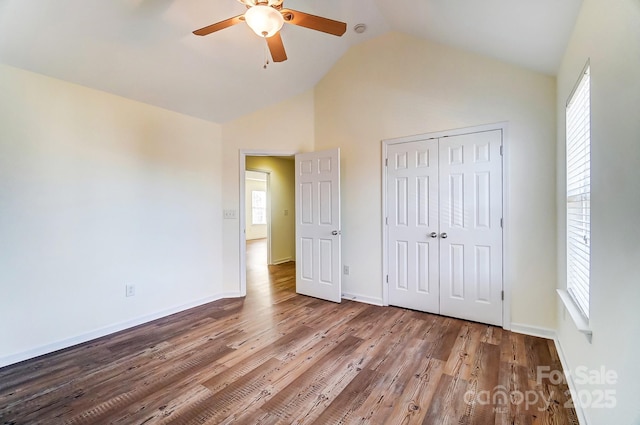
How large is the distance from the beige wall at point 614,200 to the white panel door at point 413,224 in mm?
1567

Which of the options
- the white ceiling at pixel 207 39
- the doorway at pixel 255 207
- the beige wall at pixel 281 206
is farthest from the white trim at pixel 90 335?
the doorway at pixel 255 207

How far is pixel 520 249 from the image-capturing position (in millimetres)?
2703

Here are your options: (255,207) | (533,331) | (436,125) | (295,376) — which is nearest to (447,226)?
(436,125)

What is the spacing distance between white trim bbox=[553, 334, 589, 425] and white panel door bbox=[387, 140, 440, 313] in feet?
3.48

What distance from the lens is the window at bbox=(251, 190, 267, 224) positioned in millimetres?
10789

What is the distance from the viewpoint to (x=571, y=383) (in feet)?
6.11

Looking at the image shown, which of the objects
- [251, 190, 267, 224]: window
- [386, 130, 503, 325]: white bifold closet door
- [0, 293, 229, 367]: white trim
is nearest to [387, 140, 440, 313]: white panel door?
[386, 130, 503, 325]: white bifold closet door

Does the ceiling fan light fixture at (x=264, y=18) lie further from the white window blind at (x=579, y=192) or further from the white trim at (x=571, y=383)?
the white trim at (x=571, y=383)

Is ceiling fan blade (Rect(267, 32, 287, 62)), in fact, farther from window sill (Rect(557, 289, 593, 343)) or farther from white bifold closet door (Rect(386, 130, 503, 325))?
window sill (Rect(557, 289, 593, 343))

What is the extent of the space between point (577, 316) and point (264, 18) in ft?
8.74

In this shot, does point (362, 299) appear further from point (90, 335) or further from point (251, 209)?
point (251, 209)

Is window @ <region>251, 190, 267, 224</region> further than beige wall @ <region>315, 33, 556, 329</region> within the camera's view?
Yes

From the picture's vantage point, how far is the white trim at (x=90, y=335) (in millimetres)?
2285

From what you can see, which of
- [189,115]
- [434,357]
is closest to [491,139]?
[434,357]
